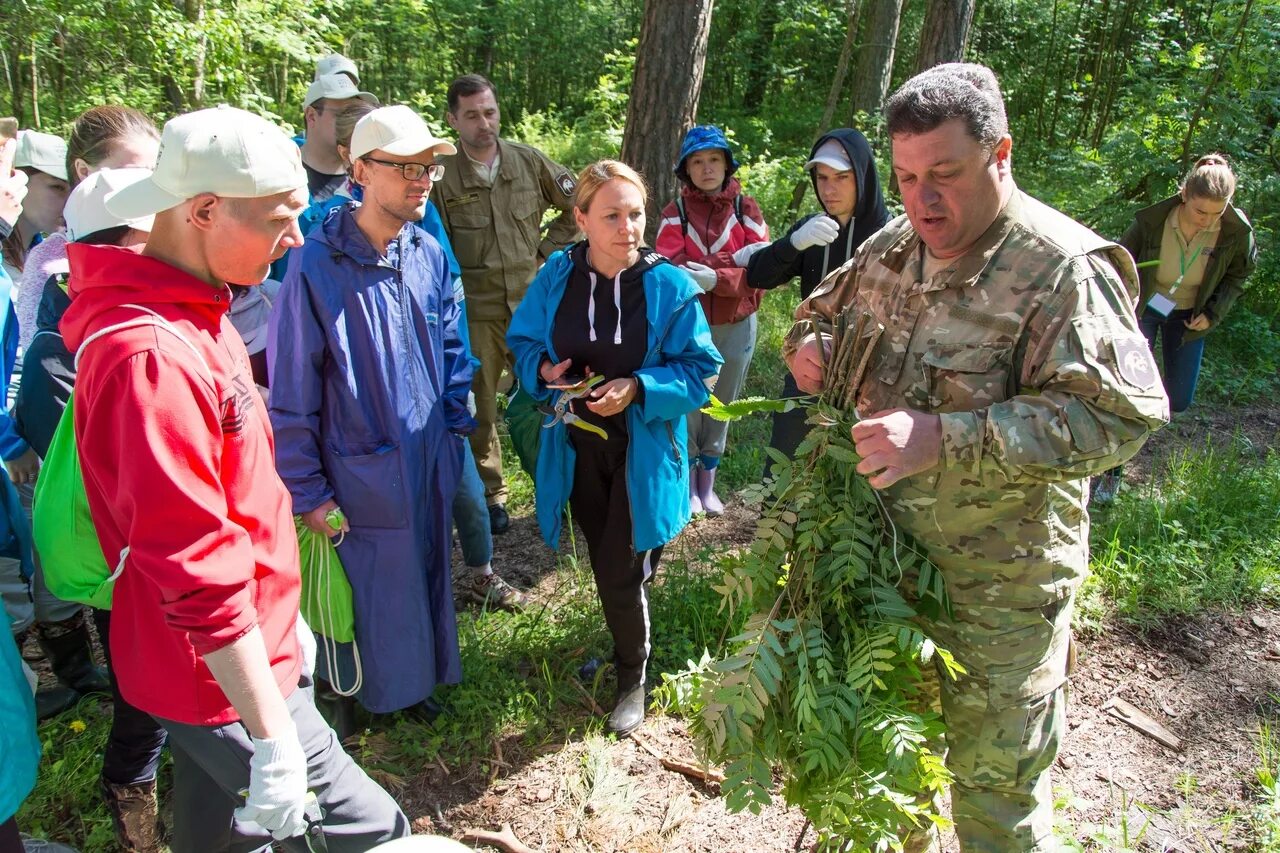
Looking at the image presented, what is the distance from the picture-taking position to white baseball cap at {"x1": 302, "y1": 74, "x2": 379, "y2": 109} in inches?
189

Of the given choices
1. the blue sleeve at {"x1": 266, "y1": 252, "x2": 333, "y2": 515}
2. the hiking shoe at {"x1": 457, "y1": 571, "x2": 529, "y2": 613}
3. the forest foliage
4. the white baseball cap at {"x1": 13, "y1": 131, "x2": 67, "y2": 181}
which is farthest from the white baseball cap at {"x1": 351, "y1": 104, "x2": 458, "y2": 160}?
the forest foliage

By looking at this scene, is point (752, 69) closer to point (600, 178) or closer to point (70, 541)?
point (600, 178)

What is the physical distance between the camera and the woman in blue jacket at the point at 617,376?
10.8 feet

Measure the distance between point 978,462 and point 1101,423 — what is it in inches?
10.7

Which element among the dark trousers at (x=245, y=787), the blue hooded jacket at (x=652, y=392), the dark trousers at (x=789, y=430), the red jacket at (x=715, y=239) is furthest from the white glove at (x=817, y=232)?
the dark trousers at (x=245, y=787)

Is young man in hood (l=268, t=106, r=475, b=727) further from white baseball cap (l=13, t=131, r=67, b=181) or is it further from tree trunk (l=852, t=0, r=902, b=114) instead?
tree trunk (l=852, t=0, r=902, b=114)

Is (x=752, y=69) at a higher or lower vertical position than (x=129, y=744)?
higher

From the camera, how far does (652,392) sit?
3213mm

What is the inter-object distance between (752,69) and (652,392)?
58.9 ft

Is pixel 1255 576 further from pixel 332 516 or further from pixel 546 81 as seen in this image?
pixel 546 81

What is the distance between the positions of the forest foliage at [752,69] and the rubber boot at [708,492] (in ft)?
18.3

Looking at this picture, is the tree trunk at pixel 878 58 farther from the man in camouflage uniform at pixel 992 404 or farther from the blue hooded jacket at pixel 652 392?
the man in camouflage uniform at pixel 992 404

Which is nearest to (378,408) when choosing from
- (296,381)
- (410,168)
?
(296,381)

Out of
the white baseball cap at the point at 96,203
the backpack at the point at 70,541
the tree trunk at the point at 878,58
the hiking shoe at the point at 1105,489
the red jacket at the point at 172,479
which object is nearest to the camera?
the red jacket at the point at 172,479
